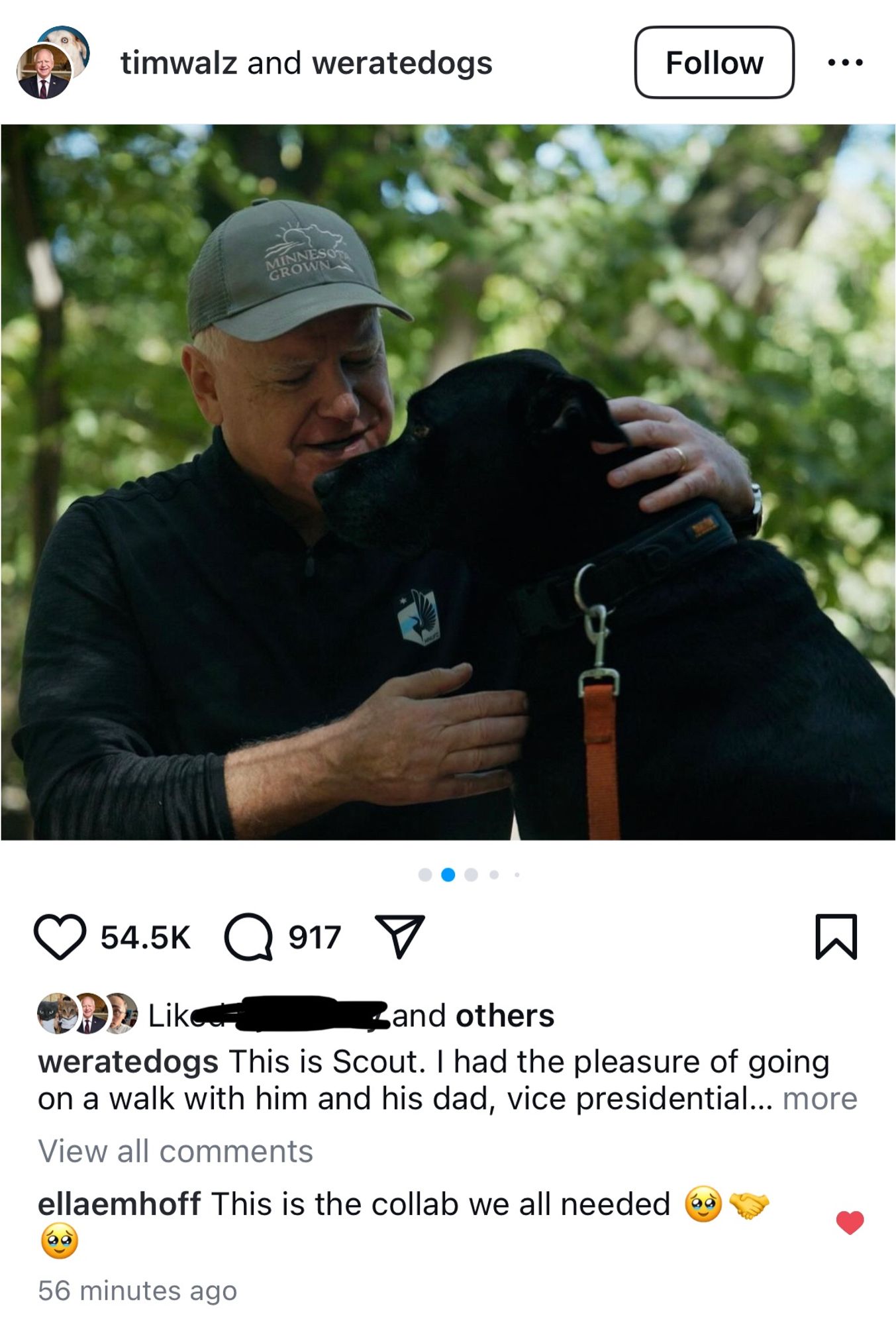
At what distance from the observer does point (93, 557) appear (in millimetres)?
2594

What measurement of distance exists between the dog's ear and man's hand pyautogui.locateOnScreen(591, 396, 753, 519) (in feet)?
0.12
